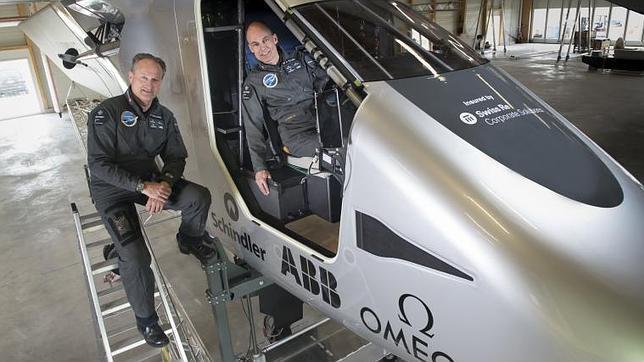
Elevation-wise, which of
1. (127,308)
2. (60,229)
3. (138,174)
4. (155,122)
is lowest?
(60,229)

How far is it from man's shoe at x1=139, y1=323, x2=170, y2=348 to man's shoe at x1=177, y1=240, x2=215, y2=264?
0.46m

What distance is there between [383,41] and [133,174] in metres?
1.50

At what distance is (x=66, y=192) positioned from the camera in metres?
8.11

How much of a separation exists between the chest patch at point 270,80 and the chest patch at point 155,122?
25.0 inches

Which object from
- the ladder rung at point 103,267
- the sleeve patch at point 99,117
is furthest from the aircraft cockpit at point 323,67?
the ladder rung at point 103,267

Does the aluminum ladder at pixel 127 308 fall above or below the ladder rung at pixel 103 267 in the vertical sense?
below

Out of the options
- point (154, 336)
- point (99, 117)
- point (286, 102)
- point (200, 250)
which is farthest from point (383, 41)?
point (154, 336)

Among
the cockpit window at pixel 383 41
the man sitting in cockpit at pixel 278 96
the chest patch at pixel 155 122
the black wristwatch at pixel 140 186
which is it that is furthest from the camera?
the man sitting in cockpit at pixel 278 96

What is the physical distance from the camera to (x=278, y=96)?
2.96 m

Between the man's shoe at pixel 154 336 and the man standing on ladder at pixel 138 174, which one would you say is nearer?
the man standing on ladder at pixel 138 174

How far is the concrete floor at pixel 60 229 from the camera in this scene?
437 centimetres

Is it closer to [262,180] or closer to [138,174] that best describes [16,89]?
[138,174]

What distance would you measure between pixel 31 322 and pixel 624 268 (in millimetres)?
4838

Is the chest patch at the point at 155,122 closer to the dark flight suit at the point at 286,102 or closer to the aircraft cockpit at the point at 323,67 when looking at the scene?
the aircraft cockpit at the point at 323,67
